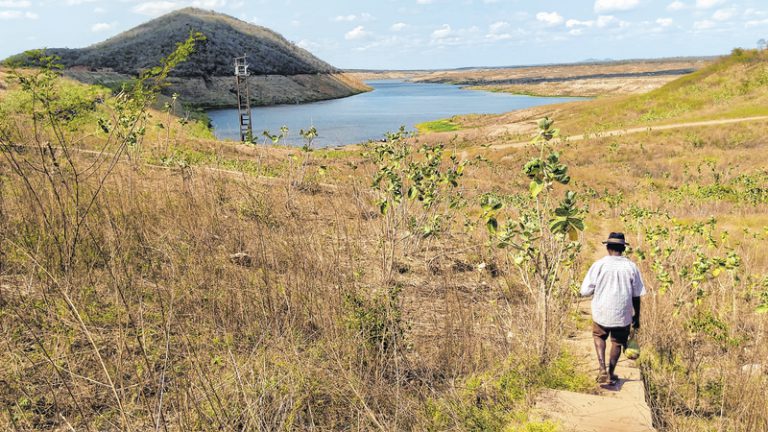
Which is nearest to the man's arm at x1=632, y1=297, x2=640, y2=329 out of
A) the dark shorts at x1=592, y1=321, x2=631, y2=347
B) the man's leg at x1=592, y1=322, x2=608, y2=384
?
the dark shorts at x1=592, y1=321, x2=631, y2=347

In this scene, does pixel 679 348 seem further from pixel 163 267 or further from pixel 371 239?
pixel 163 267

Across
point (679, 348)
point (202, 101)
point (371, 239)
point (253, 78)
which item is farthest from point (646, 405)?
point (253, 78)

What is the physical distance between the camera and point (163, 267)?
4.98 meters

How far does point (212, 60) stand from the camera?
88.8 meters

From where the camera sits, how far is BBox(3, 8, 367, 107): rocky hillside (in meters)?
76.8

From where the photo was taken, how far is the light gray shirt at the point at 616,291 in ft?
14.8

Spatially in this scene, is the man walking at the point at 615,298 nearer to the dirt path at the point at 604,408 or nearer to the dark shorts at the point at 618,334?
the dark shorts at the point at 618,334

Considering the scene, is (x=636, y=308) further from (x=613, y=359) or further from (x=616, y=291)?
(x=613, y=359)

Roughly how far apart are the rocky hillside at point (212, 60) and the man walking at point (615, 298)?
66.6 meters

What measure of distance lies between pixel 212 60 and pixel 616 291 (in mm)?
95573

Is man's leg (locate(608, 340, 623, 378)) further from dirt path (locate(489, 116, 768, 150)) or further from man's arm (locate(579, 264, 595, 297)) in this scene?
dirt path (locate(489, 116, 768, 150))

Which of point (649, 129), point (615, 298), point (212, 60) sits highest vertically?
point (212, 60)

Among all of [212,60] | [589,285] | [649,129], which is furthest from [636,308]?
[212,60]

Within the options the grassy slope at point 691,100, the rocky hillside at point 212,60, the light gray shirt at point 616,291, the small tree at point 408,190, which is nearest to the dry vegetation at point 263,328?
the small tree at point 408,190
